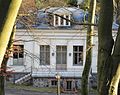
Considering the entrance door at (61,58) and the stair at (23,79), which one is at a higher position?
the entrance door at (61,58)

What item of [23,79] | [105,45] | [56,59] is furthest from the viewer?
[56,59]

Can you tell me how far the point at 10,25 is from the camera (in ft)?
8.66

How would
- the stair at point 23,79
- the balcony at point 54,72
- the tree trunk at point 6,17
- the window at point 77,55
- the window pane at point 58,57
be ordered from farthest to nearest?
the window pane at point 58,57 → the window at point 77,55 → the balcony at point 54,72 → the stair at point 23,79 → the tree trunk at point 6,17

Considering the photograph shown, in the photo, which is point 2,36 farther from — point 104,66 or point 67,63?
point 67,63

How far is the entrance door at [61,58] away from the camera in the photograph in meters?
43.4

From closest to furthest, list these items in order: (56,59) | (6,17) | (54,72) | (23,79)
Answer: (6,17), (23,79), (54,72), (56,59)

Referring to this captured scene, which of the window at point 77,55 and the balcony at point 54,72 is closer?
the balcony at point 54,72

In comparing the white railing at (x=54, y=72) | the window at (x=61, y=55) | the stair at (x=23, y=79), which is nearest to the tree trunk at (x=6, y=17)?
the stair at (x=23, y=79)

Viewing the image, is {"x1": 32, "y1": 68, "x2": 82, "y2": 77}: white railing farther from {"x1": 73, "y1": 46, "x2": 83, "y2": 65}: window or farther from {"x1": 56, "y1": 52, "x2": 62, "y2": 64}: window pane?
{"x1": 56, "y1": 52, "x2": 62, "y2": 64}: window pane

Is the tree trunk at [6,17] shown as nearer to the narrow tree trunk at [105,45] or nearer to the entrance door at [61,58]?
the narrow tree trunk at [105,45]

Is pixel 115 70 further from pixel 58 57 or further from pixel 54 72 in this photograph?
pixel 58 57

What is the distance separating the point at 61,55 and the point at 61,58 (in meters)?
0.36

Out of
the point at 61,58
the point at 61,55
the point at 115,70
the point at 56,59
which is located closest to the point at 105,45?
the point at 115,70

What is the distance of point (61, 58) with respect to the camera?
43.5 m
